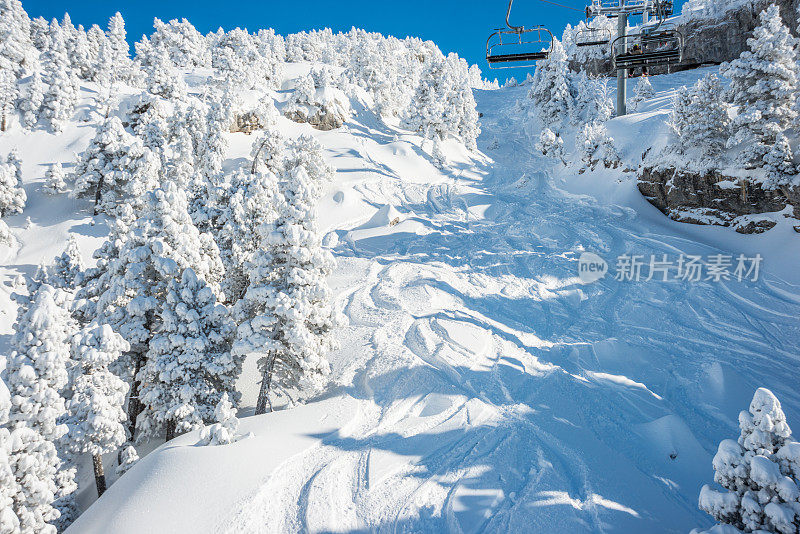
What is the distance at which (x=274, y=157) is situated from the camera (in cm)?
3838

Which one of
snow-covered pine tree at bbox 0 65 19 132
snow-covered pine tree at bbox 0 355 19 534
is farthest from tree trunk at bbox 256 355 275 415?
snow-covered pine tree at bbox 0 65 19 132

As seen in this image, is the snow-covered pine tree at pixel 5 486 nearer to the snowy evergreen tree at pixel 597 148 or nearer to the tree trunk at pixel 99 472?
the tree trunk at pixel 99 472

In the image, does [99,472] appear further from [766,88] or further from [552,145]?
[552,145]

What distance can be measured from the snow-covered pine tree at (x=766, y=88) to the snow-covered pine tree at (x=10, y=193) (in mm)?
57198

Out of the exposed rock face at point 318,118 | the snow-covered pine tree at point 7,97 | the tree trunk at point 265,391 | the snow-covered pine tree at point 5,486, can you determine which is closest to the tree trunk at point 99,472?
the snow-covered pine tree at point 5,486

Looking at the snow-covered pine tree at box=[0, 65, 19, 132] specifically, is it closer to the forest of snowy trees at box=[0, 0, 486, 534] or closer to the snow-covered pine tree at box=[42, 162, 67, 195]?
the snow-covered pine tree at box=[42, 162, 67, 195]

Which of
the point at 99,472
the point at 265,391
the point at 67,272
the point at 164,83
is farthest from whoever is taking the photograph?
the point at 164,83

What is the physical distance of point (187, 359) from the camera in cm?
1538

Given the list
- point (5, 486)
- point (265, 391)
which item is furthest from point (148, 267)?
point (5, 486)

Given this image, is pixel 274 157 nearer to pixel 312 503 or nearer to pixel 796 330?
pixel 312 503

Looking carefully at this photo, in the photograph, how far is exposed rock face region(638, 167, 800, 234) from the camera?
23.4m

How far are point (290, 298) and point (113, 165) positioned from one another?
35.7 m

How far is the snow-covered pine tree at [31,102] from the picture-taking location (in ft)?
158

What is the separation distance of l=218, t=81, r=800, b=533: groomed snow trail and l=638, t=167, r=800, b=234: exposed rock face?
1.91 m
